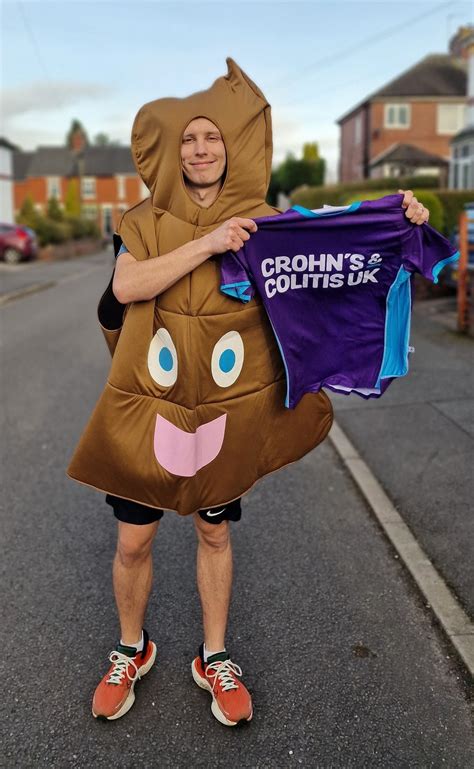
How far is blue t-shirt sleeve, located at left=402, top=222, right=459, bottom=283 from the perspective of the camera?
8.03ft

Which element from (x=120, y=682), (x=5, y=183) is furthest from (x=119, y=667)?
(x=5, y=183)

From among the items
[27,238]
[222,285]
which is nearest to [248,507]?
[222,285]

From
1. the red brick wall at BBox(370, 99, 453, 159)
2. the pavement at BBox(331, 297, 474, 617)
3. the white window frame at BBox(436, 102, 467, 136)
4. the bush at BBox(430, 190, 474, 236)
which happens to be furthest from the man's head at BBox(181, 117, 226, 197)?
the white window frame at BBox(436, 102, 467, 136)

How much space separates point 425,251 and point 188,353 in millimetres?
896

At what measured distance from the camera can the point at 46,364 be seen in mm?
9219

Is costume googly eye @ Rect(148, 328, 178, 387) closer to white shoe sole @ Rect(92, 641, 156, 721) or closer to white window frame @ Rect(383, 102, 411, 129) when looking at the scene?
white shoe sole @ Rect(92, 641, 156, 721)

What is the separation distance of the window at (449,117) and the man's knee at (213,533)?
45.7 metres

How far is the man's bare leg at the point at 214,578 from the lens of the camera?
2600 mm

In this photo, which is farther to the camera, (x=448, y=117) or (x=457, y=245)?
(x=448, y=117)

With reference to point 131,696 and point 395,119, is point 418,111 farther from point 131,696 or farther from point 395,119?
point 131,696

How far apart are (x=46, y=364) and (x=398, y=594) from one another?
6.76 m

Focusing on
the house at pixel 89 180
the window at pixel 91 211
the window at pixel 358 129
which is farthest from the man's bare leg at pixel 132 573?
the window at pixel 91 211

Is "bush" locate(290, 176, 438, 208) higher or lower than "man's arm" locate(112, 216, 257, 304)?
higher

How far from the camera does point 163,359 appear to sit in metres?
2.35
